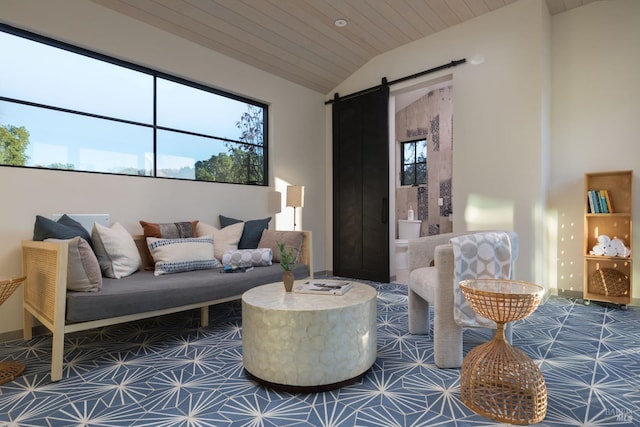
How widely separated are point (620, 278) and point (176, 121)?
4644 millimetres

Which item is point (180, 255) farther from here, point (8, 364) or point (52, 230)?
point (8, 364)

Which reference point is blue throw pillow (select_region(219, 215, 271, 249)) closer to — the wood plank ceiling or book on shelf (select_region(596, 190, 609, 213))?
the wood plank ceiling

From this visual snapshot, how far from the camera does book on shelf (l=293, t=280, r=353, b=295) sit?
2.10 m

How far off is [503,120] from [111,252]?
3.75m

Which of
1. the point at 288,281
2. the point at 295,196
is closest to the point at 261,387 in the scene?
the point at 288,281

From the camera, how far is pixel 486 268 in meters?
2.03

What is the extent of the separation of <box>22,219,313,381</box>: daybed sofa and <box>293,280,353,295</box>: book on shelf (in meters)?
0.75

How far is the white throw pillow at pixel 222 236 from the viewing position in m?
3.36

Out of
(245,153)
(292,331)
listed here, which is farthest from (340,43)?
(292,331)

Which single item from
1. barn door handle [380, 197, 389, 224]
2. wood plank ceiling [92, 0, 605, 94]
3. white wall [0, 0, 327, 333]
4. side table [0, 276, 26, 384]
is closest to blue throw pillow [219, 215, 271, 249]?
white wall [0, 0, 327, 333]

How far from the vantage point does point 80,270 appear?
2.07 metres

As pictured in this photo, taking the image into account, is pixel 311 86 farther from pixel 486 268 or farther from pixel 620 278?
pixel 620 278

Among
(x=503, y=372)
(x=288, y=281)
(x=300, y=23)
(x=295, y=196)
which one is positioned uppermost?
(x=300, y=23)

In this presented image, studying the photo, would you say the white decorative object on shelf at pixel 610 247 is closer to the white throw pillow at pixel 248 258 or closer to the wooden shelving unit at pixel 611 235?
the wooden shelving unit at pixel 611 235
